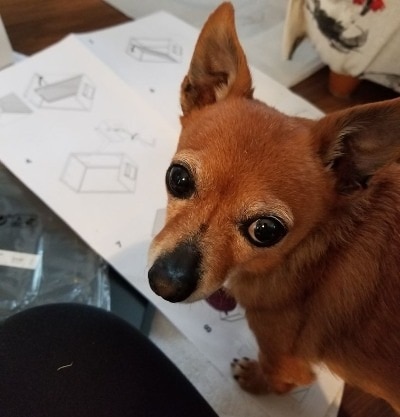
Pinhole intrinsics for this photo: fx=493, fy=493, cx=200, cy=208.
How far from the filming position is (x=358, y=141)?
28.7 inches

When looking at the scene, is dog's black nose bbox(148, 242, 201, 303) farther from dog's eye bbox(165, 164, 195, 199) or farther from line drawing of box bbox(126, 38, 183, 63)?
line drawing of box bbox(126, 38, 183, 63)

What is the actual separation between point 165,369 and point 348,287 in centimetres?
33

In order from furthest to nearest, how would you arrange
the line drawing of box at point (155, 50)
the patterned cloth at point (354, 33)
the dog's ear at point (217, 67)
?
the line drawing of box at point (155, 50)
the patterned cloth at point (354, 33)
the dog's ear at point (217, 67)

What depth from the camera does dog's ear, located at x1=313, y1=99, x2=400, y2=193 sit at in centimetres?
68

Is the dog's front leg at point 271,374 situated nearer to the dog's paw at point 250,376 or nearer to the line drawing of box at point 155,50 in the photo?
the dog's paw at point 250,376

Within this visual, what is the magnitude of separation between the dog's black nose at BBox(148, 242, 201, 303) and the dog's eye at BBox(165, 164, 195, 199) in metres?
0.09

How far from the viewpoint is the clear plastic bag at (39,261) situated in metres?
1.14

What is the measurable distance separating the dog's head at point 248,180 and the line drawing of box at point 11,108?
78 centimetres

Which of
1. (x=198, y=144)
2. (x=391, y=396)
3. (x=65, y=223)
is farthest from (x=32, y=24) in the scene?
(x=391, y=396)

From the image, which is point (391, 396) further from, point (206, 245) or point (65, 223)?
point (65, 223)

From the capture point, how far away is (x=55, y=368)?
74cm

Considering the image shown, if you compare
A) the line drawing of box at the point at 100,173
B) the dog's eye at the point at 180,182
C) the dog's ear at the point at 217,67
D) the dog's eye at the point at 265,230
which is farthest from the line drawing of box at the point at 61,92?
the dog's eye at the point at 265,230

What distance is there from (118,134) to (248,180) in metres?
0.80

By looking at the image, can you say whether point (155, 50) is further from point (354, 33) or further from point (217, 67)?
point (217, 67)
